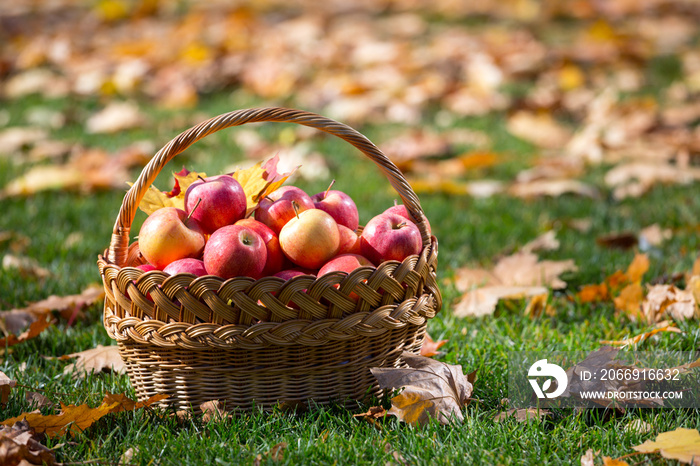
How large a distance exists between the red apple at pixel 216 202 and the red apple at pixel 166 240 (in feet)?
0.22

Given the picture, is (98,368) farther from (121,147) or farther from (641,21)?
(641,21)

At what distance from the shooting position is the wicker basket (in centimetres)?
160

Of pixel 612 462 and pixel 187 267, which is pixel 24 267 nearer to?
pixel 187 267

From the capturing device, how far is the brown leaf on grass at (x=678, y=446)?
1.47 meters

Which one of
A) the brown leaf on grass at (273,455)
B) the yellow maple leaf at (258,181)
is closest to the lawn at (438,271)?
the brown leaf on grass at (273,455)

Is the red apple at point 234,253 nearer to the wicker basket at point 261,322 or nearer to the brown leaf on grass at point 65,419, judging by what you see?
the wicker basket at point 261,322

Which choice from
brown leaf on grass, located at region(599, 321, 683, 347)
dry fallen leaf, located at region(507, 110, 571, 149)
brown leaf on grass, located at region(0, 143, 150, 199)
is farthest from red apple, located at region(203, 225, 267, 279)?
dry fallen leaf, located at region(507, 110, 571, 149)

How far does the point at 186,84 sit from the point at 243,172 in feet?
13.6

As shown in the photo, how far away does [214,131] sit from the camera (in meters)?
1.75

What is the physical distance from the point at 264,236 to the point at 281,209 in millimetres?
110

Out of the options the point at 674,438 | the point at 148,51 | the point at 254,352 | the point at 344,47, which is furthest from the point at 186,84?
the point at 674,438

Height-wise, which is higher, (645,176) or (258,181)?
(258,181)

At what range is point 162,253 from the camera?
173 centimetres

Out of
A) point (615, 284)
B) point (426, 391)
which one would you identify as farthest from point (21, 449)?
point (615, 284)
